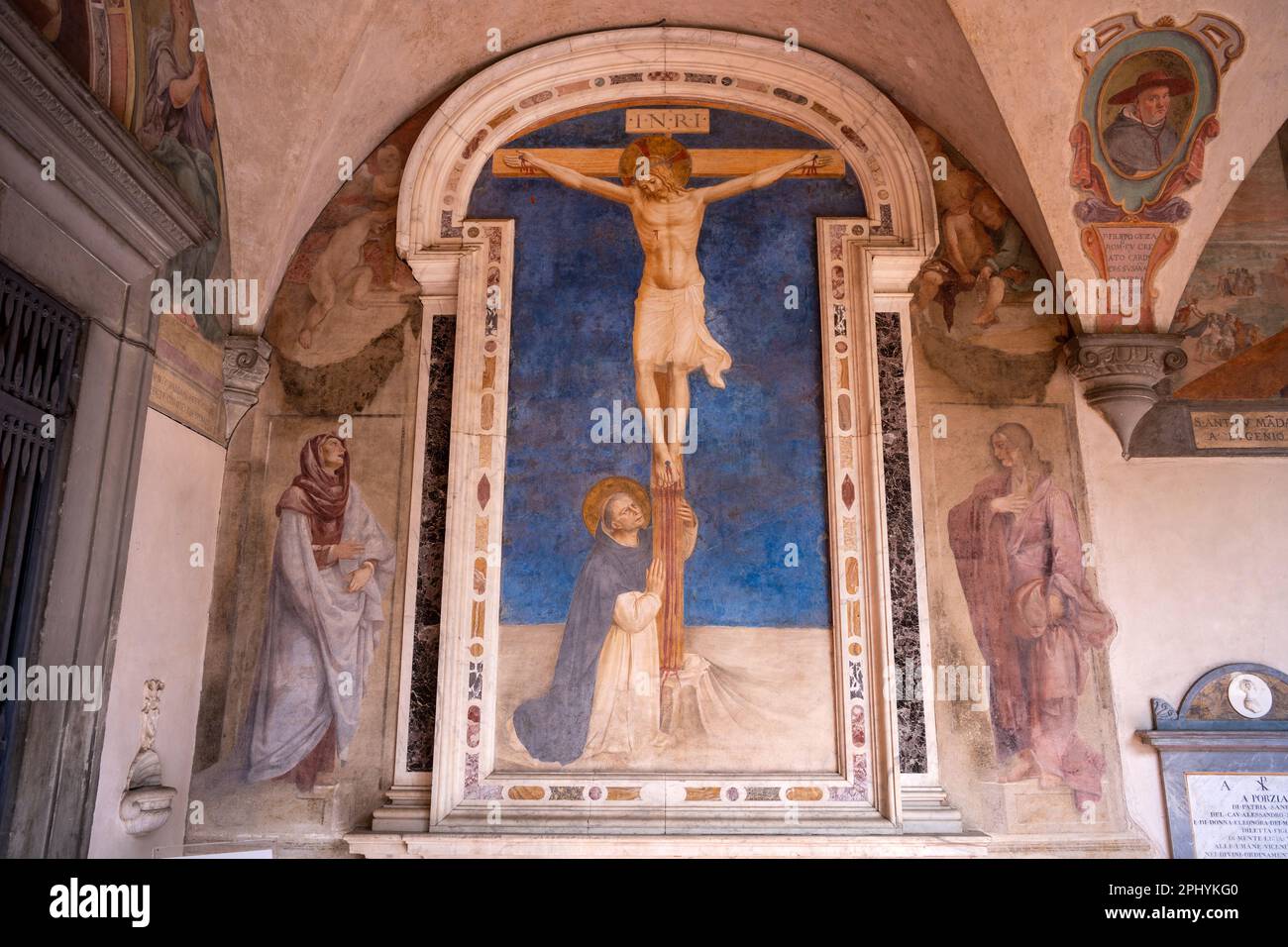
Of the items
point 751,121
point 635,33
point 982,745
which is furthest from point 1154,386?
point 635,33

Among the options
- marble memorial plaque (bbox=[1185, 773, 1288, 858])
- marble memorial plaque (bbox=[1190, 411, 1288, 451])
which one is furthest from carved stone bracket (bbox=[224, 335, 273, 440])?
marble memorial plaque (bbox=[1185, 773, 1288, 858])

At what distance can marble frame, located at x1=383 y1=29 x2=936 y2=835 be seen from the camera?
6.02 meters

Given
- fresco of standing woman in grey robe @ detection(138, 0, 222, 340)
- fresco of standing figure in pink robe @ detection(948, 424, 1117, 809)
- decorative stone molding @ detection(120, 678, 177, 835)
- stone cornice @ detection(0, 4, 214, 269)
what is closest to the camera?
stone cornice @ detection(0, 4, 214, 269)

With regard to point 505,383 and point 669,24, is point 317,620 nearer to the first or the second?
point 505,383

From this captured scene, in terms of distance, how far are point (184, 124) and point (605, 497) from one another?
328cm

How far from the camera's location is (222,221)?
6.59 metres

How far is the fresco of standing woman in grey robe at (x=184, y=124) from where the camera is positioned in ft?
18.7

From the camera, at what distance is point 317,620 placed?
6.46m

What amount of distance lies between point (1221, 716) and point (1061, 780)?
3.34 ft

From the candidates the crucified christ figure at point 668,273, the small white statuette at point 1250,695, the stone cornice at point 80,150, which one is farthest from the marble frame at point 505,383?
the small white statuette at point 1250,695

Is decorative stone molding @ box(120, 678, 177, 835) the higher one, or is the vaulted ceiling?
the vaulted ceiling

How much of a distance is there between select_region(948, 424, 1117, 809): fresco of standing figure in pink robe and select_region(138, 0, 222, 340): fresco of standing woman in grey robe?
15.9 feet

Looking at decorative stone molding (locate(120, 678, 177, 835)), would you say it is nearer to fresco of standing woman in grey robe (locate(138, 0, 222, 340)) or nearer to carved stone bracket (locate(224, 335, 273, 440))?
carved stone bracket (locate(224, 335, 273, 440))

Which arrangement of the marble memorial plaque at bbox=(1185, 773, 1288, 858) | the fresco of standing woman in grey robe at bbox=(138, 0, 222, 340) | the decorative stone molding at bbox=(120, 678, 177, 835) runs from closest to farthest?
the decorative stone molding at bbox=(120, 678, 177, 835)
the fresco of standing woman in grey robe at bbox=(138, 0, 222, 340)
the marble memorial plaque at bbox=(1185, 773, 1288, 858)
